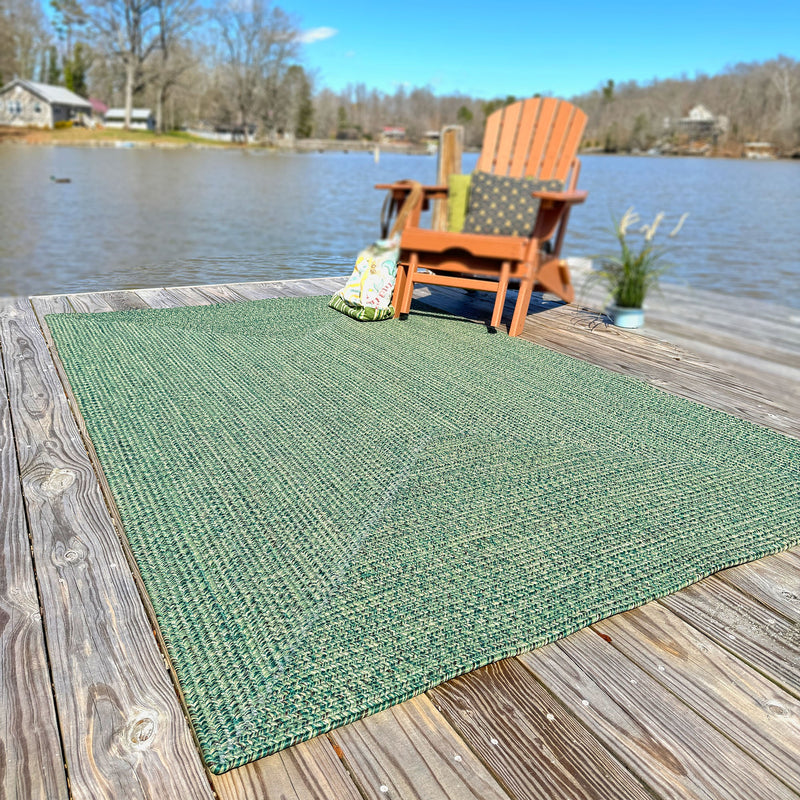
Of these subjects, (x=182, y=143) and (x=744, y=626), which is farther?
(x=182, y=143)

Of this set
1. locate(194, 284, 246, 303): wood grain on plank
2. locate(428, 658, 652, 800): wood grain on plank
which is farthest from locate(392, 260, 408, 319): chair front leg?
locate(428, 658, 652, 800): wood grain on plank

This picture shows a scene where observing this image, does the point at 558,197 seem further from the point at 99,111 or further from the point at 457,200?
the point at 99,111

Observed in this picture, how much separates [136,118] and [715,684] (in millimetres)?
41823

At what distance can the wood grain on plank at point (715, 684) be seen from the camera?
85 cm

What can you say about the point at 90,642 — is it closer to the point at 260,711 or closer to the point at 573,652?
the point at 260,711

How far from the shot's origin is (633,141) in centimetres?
4159

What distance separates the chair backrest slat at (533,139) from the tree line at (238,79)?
26554 mm

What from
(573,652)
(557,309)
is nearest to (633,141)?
(557,309)

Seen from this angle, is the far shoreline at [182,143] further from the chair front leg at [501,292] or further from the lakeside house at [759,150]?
the chair front leg at [501,292]

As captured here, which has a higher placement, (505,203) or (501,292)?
(505,203)

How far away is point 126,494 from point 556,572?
901mm

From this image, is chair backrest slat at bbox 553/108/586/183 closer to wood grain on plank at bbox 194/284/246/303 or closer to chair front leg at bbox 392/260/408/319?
chair front leg at bbox 392/260/408/319

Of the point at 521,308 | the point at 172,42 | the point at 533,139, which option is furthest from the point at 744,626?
the point at 172,42

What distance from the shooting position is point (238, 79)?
33.9 meters
